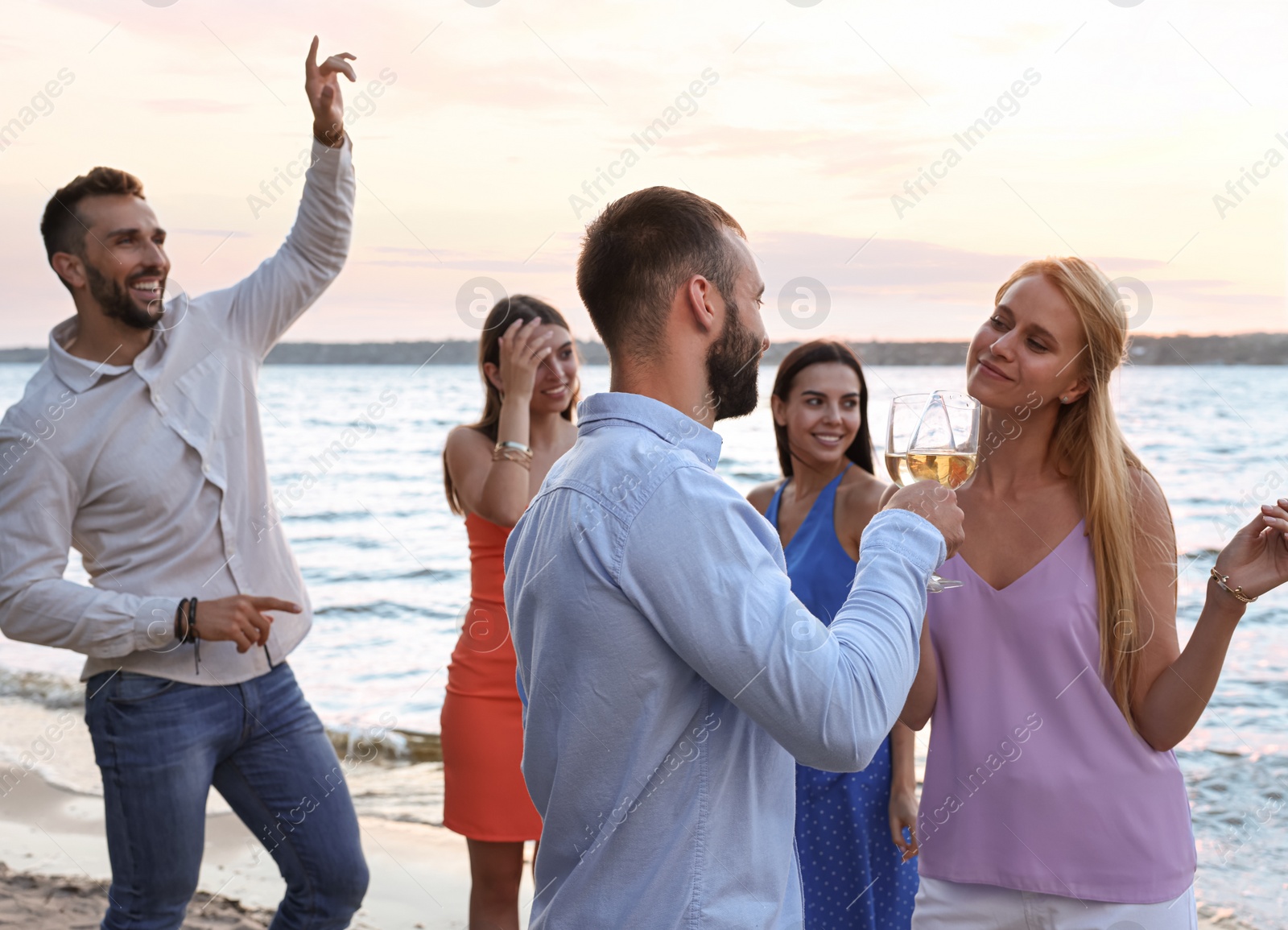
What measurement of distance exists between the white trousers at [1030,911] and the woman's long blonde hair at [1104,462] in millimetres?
383

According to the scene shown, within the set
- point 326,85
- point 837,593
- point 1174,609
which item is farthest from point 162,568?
point 1174,609

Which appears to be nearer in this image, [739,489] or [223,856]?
[223,856]

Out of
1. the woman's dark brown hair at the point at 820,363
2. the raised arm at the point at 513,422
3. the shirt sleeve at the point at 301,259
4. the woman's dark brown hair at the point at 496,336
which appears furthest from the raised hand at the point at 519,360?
the woman's dark brown hair at the point at 820,363

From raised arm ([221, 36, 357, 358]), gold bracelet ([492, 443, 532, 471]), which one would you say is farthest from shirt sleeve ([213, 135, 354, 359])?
gold bracelet ([492, 443, 532, 471])

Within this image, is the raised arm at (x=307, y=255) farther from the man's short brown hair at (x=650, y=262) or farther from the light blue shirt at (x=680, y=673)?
the light blue shirt at (x=680, y=673)

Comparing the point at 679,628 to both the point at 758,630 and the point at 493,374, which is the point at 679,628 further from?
the point at 493,374

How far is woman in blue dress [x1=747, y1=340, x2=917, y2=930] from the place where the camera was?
10.5 ft

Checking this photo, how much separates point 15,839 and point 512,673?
3.91 m

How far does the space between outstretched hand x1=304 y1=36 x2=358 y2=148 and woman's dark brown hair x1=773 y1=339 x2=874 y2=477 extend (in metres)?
1.71

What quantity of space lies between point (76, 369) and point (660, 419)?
2286mm

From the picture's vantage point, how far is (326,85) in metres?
3.15

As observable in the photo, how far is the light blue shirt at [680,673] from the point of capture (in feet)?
4.54

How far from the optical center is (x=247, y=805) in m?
3.12

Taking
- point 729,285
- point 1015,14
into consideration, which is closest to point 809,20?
point 1015,14
